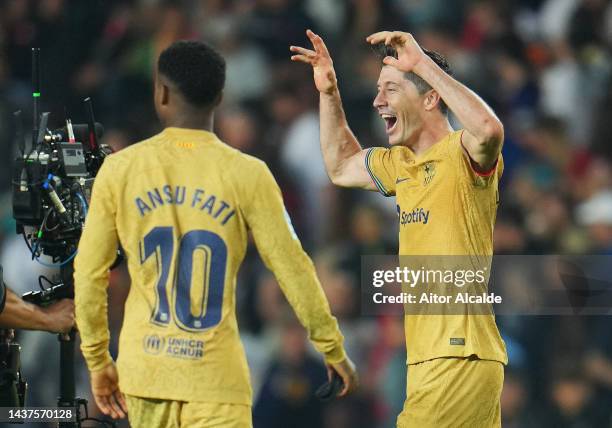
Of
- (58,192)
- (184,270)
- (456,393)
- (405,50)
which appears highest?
(405,50)

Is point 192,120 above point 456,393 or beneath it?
above

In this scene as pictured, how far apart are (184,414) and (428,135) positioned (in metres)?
1.71

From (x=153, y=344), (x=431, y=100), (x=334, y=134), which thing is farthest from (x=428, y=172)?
(x=153, y=344)

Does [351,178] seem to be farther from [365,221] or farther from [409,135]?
[365,221]

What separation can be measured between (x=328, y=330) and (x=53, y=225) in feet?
5.19

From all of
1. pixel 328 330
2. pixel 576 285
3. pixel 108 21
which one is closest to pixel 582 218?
pixel 576 285

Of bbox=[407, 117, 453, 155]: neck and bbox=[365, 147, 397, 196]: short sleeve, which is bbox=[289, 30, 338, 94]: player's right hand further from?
bbox=[407, 117, 453, 155]: neck

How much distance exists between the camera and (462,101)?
4812 mm

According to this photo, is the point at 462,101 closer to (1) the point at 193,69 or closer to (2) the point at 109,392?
(1) the point at 193,69

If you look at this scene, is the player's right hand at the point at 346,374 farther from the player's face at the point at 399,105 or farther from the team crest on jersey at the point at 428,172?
the player's face at the point at 399,105

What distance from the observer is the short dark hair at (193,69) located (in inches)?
167

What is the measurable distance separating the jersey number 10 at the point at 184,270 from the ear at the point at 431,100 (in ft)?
4.71

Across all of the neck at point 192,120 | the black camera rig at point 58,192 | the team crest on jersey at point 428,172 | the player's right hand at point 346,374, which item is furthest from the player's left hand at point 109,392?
the team crest on jersey at point 428,172

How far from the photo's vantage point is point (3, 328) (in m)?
5.47
